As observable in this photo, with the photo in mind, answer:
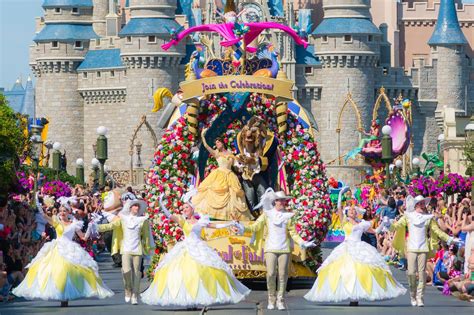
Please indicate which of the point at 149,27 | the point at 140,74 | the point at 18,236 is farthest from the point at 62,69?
the point at 18,236

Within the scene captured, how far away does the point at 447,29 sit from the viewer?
313ft

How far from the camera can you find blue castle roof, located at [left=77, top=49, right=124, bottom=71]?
93.6m

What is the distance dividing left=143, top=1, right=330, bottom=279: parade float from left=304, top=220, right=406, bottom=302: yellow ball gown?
2.11 meters

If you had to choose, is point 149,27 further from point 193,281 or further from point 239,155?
point 193,281

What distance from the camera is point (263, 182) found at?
92.0ft

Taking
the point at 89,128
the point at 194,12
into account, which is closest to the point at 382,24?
the point at 194,12

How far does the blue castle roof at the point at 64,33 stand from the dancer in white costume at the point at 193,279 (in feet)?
231

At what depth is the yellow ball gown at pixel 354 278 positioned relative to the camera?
2414 centimetres

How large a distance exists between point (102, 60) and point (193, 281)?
7103cm

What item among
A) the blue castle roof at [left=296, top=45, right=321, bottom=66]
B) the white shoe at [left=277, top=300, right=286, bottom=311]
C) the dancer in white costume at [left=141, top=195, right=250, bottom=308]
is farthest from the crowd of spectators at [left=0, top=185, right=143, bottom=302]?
the blue castle roof at [left=296, top=45, right=321, bottom=66]

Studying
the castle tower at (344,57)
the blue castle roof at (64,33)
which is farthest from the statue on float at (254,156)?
the blue castle roof at (64,33)

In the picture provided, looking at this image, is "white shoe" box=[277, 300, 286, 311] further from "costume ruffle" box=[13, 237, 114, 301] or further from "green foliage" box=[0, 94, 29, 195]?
"green foliage" box=[0, 94, 29, 195]

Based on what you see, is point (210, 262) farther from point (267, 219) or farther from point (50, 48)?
point (50, 48)

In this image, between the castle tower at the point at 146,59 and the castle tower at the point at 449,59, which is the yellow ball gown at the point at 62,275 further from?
the castle tower at the point at 449,59
